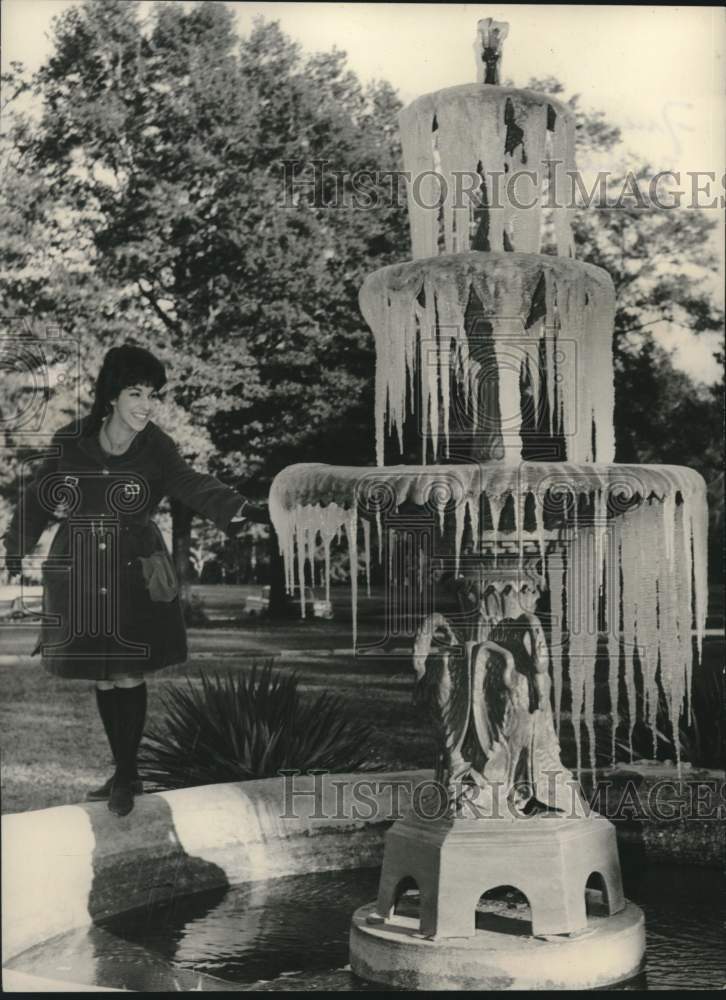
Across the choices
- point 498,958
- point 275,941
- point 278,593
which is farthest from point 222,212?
point 498,958

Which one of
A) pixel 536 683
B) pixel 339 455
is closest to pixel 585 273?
pixel 536 683

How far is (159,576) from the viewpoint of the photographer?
24.9ft


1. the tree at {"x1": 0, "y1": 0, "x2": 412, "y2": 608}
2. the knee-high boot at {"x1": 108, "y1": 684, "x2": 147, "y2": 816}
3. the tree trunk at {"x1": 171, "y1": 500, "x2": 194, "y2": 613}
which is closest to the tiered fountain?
the knee-high boot at {"x1": 108, "y1": 684, "x2": 147, "y2": 816}

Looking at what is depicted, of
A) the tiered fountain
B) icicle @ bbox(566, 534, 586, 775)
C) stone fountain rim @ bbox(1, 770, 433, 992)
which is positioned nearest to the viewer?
the tiered fountain

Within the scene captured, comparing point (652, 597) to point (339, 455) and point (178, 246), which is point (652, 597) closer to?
point (339, 455)

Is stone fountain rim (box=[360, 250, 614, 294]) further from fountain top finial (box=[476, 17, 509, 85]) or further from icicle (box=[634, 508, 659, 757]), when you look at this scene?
icicle (box=[634, 508, 659, 757])

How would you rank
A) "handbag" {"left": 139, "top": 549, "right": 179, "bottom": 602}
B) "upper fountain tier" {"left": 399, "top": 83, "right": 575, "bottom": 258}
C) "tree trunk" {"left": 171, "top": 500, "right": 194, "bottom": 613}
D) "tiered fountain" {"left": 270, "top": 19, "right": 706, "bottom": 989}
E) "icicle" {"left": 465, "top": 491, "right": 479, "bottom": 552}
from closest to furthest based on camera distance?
"icicle" {"left": 465, "top": 491, "right": 479, "bottom": 552}, "tiered fountain" {"left": 270, "top": 19, "right": 706, "bottom": 989}, "upper fountain tier" {"left": 399, "top": 83, "right": 575, "bottom": 258}, "handbag" {"left": 139, "top": 549, "right": 179, "bottom": 602}, "tree trunk" {"left": 171, "top": 500, "right": 194, "bottom": 613}

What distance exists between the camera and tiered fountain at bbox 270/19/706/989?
5.10 meters

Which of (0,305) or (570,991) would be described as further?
(0,305)

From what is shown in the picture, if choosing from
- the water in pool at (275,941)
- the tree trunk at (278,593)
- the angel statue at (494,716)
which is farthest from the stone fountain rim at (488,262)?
the tree trunk at (278,593)

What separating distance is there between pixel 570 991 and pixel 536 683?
122 centimetres

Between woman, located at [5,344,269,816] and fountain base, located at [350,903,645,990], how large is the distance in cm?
213

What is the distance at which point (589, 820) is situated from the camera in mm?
5469

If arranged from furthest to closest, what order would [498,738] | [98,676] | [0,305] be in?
[0,305]
[98,676]
[498,738]
